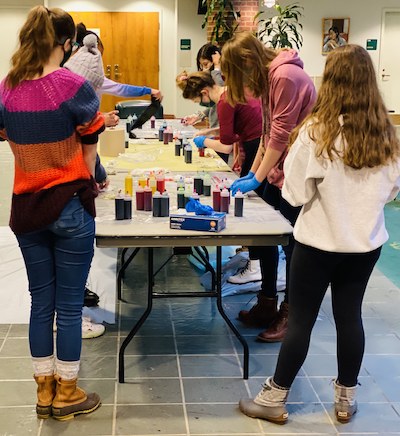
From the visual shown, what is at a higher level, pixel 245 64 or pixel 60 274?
pixel 245 64

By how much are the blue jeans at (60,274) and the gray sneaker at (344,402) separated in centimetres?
100

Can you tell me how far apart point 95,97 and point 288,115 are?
0.95 m

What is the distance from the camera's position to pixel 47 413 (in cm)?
256

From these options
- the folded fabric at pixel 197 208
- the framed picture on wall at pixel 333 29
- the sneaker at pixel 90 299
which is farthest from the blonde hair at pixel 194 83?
the framed picture on wall at pixel 333 29

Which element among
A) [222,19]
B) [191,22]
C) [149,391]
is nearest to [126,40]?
[191,22]

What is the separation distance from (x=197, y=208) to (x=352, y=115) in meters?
0.79

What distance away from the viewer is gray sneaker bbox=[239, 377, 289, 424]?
2.53 meters

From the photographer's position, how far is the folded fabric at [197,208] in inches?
107

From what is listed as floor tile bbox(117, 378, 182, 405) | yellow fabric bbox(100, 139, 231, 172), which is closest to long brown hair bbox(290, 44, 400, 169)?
floor tile bbox(117, 378, 182, 405)

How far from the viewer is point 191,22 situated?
11.8 metres

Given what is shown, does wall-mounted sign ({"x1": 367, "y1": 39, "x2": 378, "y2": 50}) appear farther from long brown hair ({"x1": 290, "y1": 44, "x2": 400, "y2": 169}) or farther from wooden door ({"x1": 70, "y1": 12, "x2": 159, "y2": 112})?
long brown hair ({"x1": 290, "y1": 44, "x2": 400, "y2": 169})

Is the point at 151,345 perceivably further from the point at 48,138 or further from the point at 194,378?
the point at 48,138

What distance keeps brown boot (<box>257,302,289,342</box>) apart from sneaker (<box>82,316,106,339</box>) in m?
0.78

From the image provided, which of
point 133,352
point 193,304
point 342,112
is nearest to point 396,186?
point 342,112
